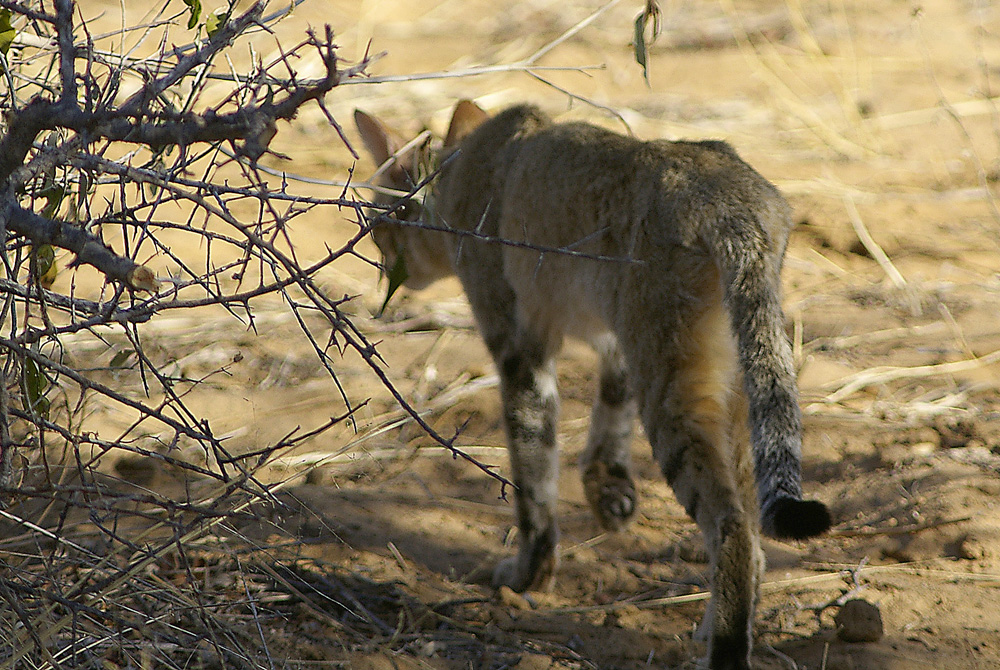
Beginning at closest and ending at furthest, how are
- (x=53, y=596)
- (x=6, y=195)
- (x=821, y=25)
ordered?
(x=6, y=195) < (x=53, y=596) < (x=821, y=25)

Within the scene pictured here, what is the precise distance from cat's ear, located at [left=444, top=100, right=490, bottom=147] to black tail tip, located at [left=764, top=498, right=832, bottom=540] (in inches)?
122

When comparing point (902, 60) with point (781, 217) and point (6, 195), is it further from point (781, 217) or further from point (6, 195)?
point (6, 195)

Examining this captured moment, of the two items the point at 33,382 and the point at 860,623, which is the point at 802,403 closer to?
the point at 860,623

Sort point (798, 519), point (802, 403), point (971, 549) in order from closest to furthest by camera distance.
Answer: point (798, 519)
point (971, 549)
point (802, 403)

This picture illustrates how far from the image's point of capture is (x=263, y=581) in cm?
332

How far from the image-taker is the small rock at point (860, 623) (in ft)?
10.2

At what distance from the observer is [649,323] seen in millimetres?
3006

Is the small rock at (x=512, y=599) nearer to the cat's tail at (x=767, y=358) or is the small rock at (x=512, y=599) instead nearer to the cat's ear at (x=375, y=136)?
the cat's tail at (x=767, y=358)

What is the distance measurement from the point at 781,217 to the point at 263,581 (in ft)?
7.30

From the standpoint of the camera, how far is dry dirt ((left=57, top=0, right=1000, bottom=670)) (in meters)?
3.33

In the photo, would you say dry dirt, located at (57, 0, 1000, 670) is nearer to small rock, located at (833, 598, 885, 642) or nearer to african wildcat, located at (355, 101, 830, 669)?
small rock, located at (833, 598, 885, 642)

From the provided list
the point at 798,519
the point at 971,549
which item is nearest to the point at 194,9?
the point at 798,519

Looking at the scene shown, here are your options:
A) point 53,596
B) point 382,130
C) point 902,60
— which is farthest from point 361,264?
point 902,60

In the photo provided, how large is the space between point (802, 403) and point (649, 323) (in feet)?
7.49
